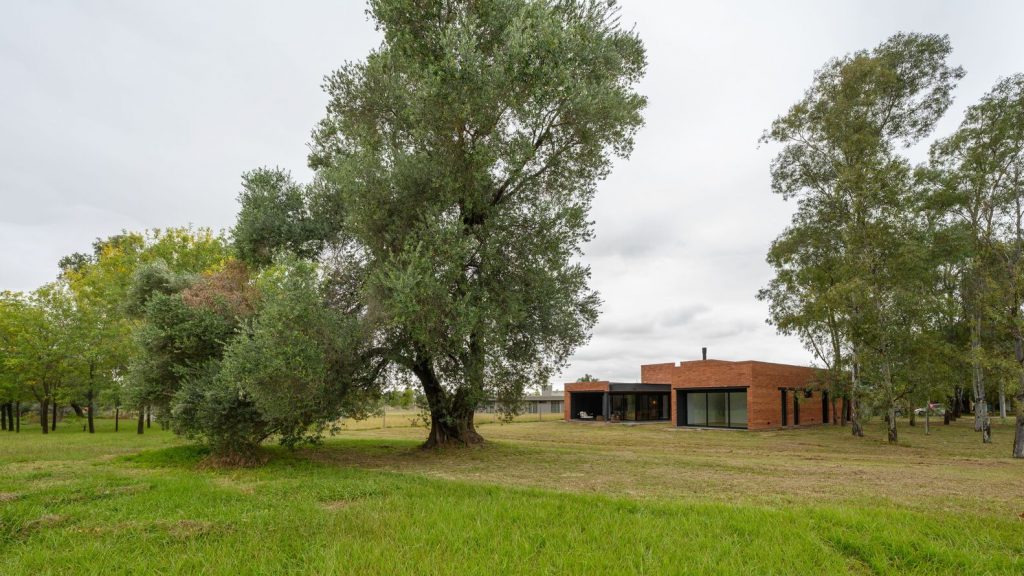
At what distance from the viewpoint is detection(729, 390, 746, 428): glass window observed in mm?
31627

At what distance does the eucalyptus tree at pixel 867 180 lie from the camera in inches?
829

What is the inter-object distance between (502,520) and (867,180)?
21.7m

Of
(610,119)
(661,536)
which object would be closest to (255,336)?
(661,536)

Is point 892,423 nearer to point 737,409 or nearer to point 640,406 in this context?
point 737,409

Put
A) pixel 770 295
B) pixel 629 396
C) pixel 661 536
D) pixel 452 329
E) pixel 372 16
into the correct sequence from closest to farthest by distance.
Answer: pixel 661 536
pixel 452 329
pixel 372 16
pixel 770 295
pixel 629 396

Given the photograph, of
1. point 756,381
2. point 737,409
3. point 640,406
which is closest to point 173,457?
point 756,381

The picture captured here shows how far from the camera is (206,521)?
6.94m

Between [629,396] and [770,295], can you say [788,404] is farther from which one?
[629,396]

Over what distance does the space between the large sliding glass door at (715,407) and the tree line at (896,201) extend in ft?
23.6

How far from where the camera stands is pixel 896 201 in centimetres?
2103

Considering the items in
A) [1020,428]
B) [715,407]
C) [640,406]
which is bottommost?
[640,406]

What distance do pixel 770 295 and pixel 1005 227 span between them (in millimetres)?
10584

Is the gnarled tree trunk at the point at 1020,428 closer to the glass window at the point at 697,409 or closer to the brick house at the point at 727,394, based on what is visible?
the brick house at the point at 727,394

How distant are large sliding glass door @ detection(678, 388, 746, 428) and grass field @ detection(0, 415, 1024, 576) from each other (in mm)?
18968
